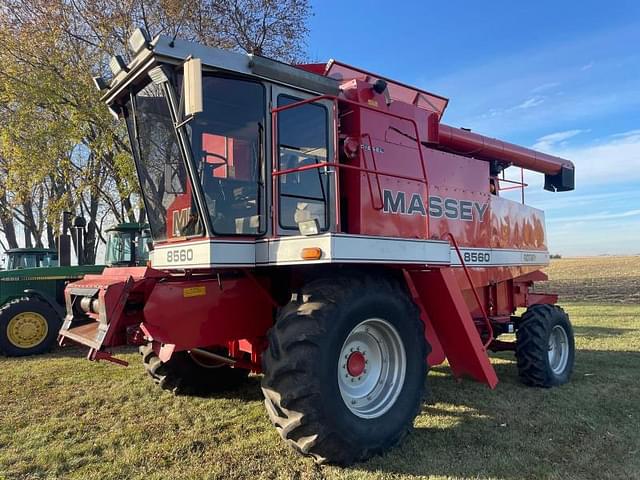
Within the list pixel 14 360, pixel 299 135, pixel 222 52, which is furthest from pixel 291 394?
pixel 14 360

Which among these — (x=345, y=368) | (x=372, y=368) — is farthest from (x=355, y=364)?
(x=372, y=368)

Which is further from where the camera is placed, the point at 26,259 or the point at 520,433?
the point at 26,259

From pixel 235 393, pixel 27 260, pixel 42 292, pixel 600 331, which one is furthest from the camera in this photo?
pixel 27 260

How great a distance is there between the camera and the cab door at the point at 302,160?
4457 mm

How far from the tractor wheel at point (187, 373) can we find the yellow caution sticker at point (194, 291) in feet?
5.75

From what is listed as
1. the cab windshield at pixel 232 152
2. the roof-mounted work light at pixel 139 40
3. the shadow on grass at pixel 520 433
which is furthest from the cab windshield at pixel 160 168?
the shadow on grass at pixel 520 433

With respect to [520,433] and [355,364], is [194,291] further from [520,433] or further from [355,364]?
[520,433]

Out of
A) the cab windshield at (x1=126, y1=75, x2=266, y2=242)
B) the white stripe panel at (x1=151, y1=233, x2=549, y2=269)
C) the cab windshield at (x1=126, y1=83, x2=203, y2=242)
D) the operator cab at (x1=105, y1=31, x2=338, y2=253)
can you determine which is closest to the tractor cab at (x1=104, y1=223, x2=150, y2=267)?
the cab windshield at (x1=126, y1=83, x2=203, y2=242)

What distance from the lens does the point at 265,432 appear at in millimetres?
4734

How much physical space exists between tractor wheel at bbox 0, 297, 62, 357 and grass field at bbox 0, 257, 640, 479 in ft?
8.72

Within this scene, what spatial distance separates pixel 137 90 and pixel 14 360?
6.97 metres

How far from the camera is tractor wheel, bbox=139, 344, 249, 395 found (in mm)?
5773

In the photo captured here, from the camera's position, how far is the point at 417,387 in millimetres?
4566

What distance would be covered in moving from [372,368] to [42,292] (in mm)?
8684
